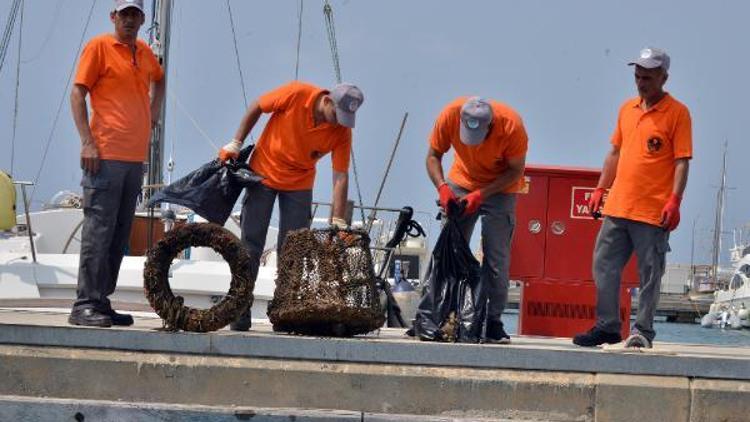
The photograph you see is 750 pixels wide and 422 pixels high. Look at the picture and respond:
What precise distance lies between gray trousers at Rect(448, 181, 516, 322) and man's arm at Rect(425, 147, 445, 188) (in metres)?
0.19

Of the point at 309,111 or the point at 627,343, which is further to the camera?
the point at 309,111

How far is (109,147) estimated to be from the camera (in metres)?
8.15

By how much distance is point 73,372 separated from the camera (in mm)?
7305

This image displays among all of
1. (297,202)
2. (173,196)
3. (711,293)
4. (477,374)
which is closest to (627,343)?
(477,374)

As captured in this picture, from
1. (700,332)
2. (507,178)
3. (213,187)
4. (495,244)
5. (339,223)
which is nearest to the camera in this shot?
(339,223)

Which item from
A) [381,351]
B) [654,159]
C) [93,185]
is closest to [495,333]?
[654,159]

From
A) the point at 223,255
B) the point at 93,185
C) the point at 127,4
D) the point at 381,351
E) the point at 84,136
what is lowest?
the point at 381,351

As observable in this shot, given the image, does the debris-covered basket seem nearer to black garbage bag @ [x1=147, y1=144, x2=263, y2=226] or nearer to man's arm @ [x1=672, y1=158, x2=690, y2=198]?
black garbage bag @ [x1=147, y1=144, x2=263, y2=226]

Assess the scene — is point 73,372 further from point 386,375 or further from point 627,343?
point 627,343

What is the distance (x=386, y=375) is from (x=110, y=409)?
1.39m

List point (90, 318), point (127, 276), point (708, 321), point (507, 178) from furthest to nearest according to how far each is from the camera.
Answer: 1. point (708, 321)
2. point (127, 276)
3. point (507, 178)
4. point (90, 318)

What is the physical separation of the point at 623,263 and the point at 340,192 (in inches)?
69.5

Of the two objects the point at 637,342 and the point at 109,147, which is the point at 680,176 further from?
the point at 109,147

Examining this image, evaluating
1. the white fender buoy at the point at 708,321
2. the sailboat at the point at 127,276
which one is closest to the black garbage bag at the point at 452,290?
the sailboat at the point at 127,276
